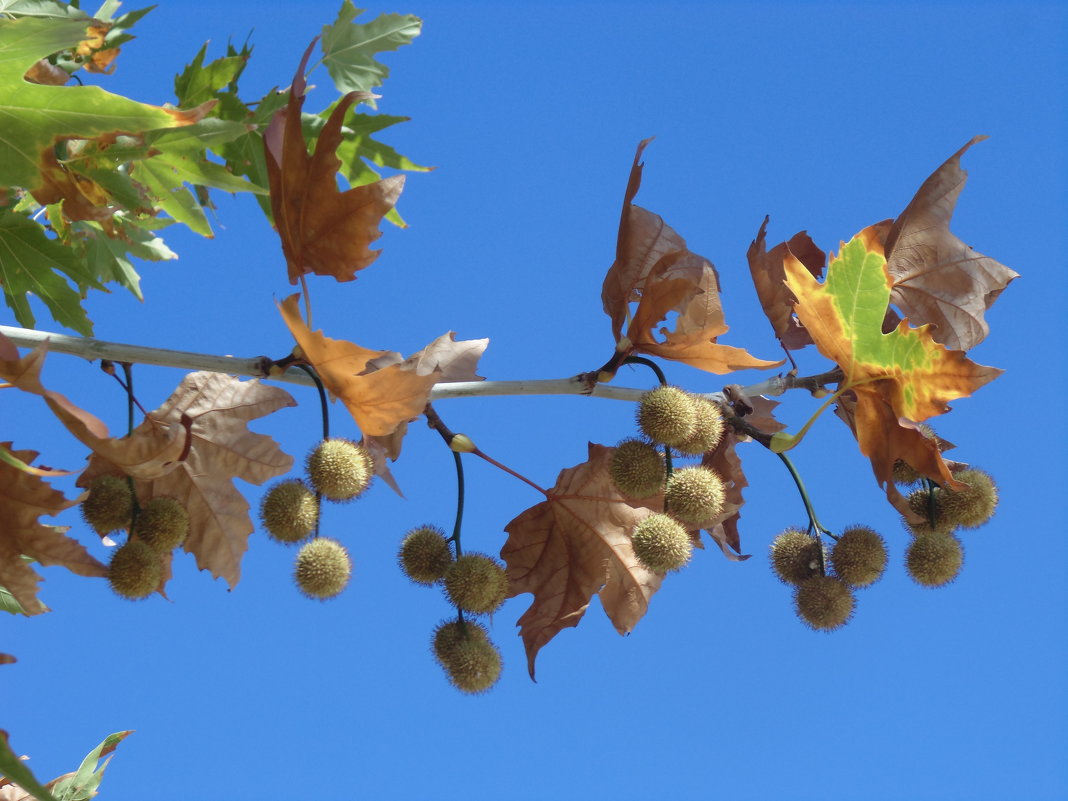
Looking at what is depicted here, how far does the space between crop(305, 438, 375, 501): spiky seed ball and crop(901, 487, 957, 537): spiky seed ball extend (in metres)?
1.26

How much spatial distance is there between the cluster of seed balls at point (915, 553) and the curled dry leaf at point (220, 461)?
124 centimetres

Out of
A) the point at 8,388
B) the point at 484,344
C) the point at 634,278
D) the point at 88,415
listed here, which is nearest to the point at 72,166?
the point at 8,388

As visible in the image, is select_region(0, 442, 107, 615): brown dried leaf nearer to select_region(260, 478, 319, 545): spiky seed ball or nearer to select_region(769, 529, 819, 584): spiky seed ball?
select_region(260, 478, 319, 545): spiky seed ball

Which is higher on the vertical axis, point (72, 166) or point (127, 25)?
point (127, 25)

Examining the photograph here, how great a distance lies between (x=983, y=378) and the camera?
202 cm

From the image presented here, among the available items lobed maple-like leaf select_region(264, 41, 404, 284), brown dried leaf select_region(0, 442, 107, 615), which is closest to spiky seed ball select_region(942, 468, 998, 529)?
lobed maple-like leaf select_region(264, 41, 404, 284)

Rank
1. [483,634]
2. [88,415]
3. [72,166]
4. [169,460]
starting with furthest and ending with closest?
[483,634], [72,166], [169,460], [88,415]

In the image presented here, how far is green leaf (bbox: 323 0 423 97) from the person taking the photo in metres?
2.81

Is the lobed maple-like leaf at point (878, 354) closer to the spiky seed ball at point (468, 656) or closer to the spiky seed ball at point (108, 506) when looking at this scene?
the spiky seed ball at point (468, 656)

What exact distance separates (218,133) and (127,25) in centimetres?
161

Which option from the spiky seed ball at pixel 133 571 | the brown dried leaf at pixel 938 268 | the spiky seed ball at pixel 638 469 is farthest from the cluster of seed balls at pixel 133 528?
the brown dried leaf at pixel 938 268

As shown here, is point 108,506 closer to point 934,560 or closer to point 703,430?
point 703,430

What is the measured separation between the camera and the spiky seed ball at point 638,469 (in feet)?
6.86

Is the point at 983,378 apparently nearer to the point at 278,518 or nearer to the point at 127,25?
the point at 278,518
